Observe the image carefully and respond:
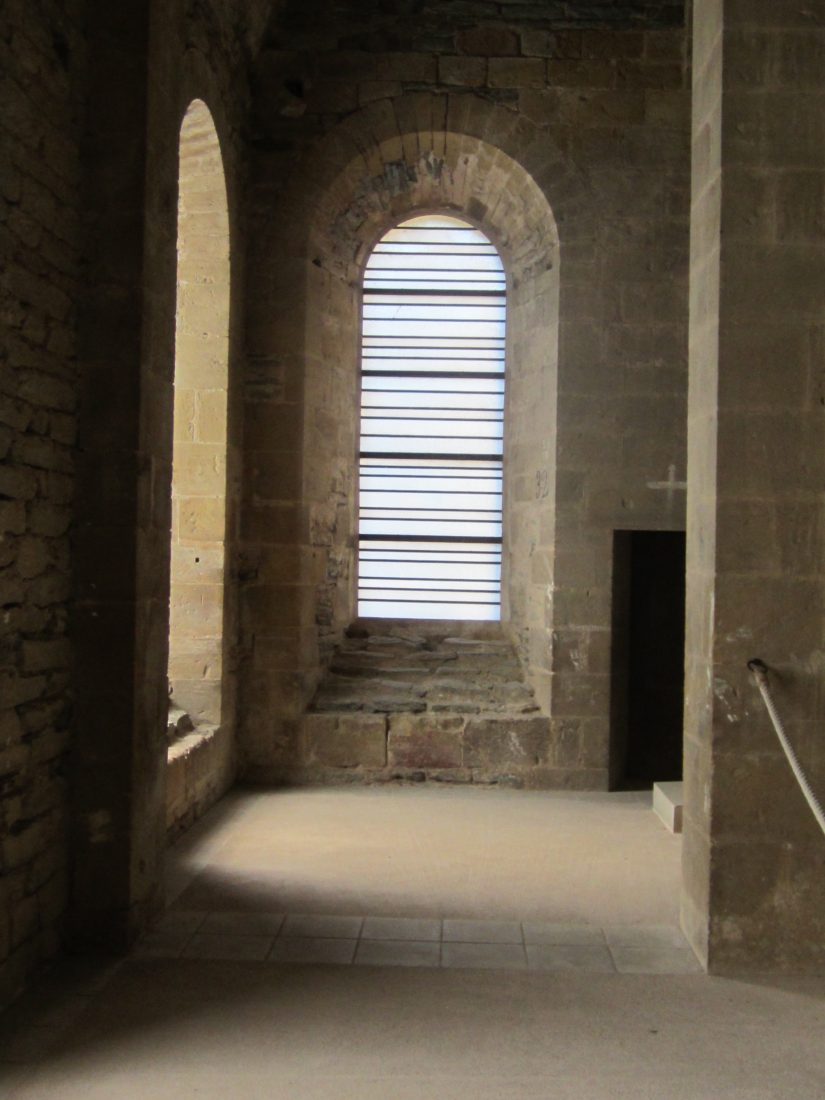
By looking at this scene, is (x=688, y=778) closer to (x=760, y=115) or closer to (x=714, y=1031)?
(x=714, y=1031)

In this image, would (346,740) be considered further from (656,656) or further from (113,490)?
(113,490)

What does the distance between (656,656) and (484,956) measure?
4.12 m

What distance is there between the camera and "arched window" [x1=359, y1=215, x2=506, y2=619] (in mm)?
8133

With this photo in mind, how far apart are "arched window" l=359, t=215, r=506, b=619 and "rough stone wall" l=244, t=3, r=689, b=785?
0.92 meters

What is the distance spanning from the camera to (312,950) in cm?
418

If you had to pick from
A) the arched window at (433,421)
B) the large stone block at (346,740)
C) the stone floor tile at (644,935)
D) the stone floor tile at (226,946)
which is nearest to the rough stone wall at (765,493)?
the stone floor tile at (644,935)

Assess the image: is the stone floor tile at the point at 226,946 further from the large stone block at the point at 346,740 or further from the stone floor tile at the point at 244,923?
the large stone block at the point at 346,740

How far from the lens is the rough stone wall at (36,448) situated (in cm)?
353

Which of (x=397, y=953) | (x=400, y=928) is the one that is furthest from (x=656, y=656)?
(x=397, y=953)

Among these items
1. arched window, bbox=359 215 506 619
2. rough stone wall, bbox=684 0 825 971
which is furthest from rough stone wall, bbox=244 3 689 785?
rough stone wall, bbox=684 0 825 971

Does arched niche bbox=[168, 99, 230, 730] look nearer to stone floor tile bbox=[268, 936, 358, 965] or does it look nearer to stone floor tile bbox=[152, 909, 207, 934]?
stone floor tile bbox=[152, 909, 207, 934]

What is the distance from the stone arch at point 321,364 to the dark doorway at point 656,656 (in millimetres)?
856

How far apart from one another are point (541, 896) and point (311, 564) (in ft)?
10.4

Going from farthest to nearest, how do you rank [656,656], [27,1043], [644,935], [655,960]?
1. [656,656]
2. [644,935]
3. [655,960]
4. [27,1043]
